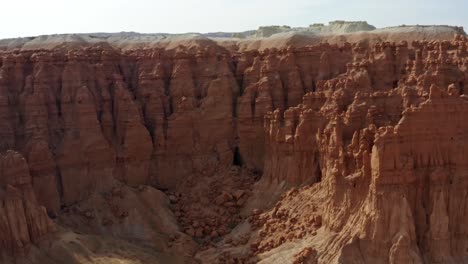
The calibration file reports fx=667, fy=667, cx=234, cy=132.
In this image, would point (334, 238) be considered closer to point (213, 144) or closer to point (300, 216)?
point (300, 216)

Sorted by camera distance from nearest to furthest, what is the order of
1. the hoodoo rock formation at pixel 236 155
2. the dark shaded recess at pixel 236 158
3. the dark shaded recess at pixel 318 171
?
the hoodoo rock formation at pixel 236 155
the dark shaded recess at pixel 318 171
the dark shaded recess at pixel 236 158

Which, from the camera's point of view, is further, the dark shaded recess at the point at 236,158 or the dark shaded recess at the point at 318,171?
the dark shaded recess at the point at 236,158

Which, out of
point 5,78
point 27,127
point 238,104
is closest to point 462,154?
point 238,104

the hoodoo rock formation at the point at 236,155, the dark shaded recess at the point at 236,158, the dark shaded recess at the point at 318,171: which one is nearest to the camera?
the hoodoo rock formation at the point at 236,155

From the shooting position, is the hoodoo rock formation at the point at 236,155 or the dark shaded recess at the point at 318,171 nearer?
the hoodoo rock formation at the point at 236,155

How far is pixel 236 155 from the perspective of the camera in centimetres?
4947

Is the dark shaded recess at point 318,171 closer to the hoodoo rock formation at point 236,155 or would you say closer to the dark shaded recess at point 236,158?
the hoodoo rock formation at point 236,155

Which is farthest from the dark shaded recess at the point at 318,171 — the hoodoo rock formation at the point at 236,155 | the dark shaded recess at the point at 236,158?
the dark shaded recess at the point at 236,158

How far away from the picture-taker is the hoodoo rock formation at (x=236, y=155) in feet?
113

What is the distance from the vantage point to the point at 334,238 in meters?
35.6

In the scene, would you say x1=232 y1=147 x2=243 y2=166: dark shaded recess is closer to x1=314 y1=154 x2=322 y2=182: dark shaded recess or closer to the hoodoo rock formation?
the hoodoo rock formation

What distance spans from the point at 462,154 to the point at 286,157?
508 inches

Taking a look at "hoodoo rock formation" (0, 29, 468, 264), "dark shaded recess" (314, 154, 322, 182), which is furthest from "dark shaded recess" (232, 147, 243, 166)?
"dark shaded recess" (314, 154, 322, 182)

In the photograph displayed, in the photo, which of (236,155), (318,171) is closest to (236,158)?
(236,155)
